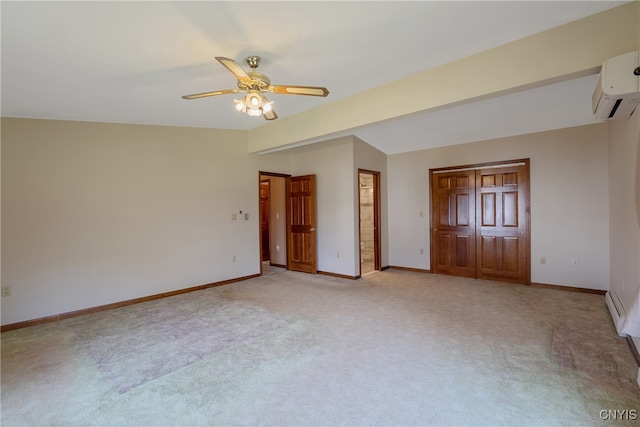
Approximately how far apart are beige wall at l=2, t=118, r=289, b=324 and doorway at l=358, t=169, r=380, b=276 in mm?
2473

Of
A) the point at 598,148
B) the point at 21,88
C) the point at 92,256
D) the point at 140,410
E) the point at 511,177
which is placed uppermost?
the point at 21,88

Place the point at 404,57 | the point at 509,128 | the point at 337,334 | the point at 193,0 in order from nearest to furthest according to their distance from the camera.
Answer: the point at 193,0, the point at 404,57, the point at 337,334, the point at 509,128

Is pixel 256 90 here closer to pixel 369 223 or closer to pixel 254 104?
pixel 254 104

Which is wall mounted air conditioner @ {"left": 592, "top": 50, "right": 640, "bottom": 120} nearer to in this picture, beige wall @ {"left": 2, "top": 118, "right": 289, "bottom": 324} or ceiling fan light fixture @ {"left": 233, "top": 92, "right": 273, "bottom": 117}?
ceiling fan light fixture @ {"left": 233, "top": 92, "right": 273, "bottom": 117}

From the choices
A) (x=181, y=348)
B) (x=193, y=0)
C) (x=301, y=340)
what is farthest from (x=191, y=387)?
(x=193, y=0)

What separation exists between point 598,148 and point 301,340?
4737mm

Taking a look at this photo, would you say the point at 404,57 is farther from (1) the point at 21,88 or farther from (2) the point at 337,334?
(1) the point at 21,88

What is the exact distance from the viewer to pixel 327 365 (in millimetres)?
2424

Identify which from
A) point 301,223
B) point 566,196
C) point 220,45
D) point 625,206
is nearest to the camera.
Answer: point 220,45

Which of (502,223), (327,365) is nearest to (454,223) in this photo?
(502,223)

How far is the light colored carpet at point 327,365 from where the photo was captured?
1888mm

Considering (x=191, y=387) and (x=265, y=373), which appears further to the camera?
(x=265, y=373)

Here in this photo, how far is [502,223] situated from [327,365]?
13.1 ft

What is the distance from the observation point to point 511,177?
4.84 m
